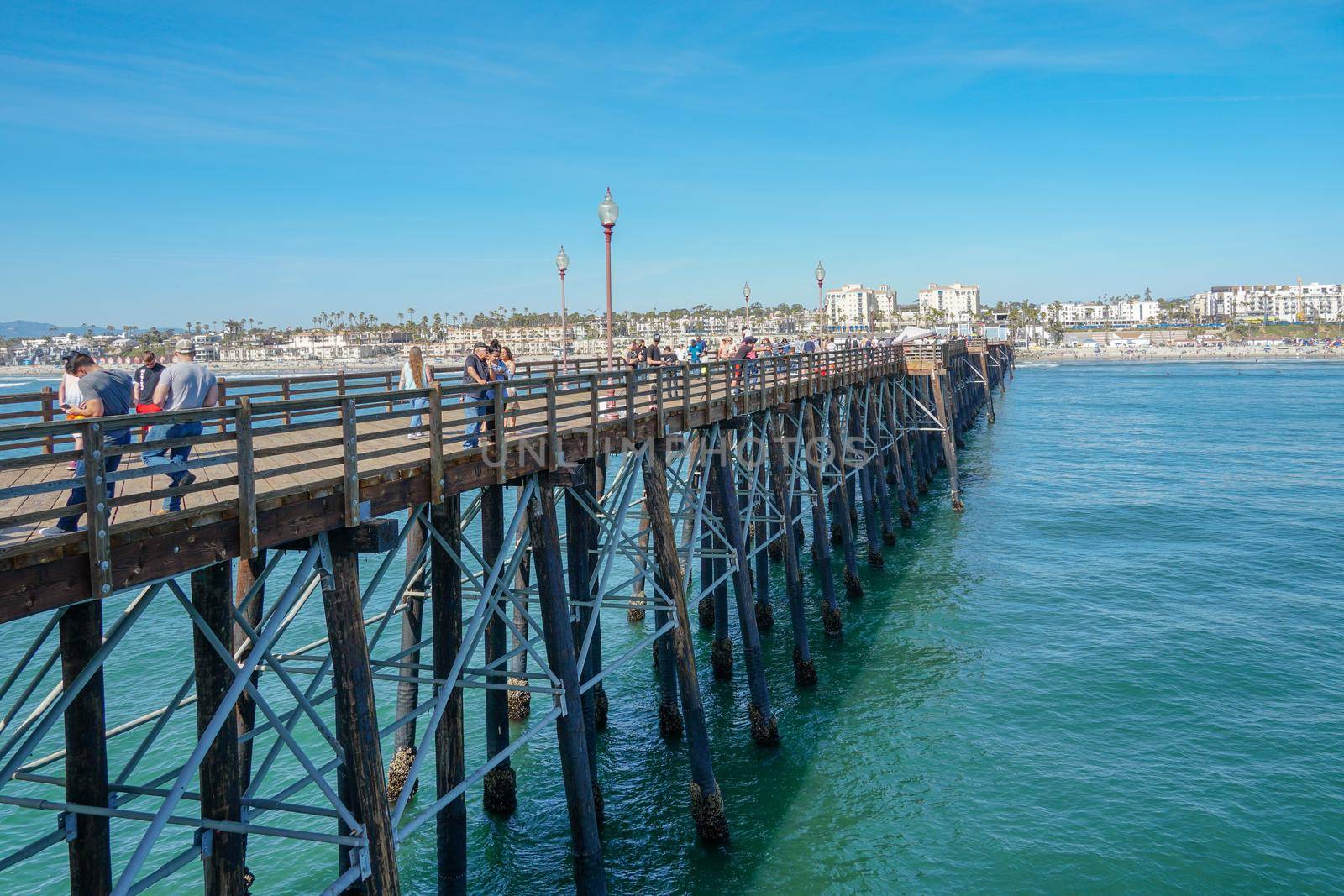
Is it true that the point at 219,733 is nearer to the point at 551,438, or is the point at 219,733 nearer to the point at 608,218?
the point at 551,438

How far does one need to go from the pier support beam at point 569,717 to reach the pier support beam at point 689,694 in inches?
89.2

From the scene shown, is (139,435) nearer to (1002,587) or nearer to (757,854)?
(757,854)

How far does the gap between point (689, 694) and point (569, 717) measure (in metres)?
2.45

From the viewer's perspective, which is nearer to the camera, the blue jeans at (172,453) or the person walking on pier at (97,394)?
the blue jeans at (172,453)

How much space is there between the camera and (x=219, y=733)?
6.46 metres

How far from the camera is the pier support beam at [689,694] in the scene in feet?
36.7

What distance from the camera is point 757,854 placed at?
11.0m

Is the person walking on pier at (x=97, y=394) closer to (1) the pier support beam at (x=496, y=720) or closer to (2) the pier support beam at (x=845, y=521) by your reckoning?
(1) the pier support beam at (x=496, y=720)

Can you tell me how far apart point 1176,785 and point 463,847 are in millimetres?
10024

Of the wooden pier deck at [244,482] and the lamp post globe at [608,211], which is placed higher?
the lamp post globe at [608,211]

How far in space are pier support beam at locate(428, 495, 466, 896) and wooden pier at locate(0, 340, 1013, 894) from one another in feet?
0.08

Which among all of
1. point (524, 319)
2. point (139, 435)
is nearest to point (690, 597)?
point (139, 435)

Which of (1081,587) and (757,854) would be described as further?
(1081,587)

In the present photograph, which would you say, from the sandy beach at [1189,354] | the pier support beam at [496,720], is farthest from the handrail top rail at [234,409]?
the sandy beach at [1189,354]
